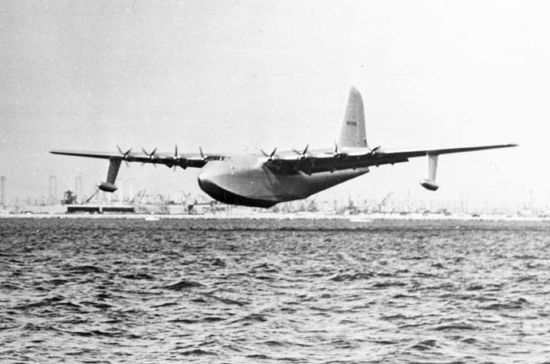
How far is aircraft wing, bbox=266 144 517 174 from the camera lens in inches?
2089

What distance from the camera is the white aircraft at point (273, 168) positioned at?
175 feet

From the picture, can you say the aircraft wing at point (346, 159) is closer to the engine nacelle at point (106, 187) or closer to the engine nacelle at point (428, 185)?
the engine nacelle at point (428, 185)

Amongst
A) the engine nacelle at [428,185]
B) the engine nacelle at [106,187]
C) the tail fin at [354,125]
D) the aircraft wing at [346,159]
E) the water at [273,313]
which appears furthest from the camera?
the tail fin at [354,125]

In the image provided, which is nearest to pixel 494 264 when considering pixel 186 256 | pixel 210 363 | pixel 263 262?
pixel 263 262

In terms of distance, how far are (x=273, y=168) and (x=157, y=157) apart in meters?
9.45

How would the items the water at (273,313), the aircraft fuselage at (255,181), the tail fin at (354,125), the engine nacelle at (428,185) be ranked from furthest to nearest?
the tail fin at (354,125) < the aircraft fuselage at (255,181) < the engine nacelle at (428,185) < the water at (273,313)

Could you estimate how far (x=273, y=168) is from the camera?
5744cm

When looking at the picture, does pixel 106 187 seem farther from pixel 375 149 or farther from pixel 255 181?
pixel 375 149

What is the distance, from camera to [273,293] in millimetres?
18312

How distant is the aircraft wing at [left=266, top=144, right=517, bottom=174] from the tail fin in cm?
983

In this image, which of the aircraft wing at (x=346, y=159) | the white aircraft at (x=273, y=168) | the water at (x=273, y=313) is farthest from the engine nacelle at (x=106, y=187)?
the water at (x=273, y=313)

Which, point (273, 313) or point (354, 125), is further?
point (354, 125)

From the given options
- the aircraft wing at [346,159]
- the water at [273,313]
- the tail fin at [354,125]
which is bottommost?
the water at [273,313]

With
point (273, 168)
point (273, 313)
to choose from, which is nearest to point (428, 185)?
point (273, 168)
